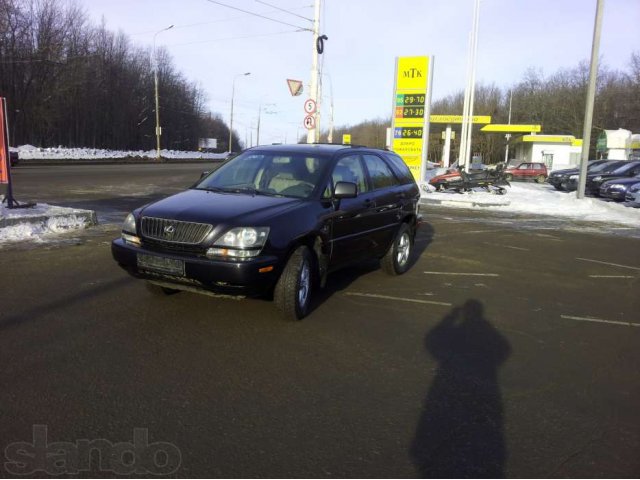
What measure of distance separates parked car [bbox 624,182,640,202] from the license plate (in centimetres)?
1831

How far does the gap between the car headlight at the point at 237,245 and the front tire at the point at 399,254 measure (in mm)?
2951

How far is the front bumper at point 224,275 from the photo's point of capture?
4547 mm

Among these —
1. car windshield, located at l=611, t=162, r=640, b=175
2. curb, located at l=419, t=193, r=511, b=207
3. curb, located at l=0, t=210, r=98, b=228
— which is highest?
car windshield, located at l=611, t=162, r=640, b=175

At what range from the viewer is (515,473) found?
110 inches

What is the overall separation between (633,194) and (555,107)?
2184 inches

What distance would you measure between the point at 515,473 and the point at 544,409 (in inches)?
35.3

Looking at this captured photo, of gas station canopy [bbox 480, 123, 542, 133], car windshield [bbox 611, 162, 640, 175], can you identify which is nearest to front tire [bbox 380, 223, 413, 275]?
car windshield [bbox 611, 162, 640, 175]

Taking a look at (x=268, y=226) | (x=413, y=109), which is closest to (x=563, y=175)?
(x=413, y=109)

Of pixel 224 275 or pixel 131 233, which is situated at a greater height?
pixel 131 233

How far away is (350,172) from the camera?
6.30 metres

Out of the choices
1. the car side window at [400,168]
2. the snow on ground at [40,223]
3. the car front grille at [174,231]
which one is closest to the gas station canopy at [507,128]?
the car side window at [400,168]

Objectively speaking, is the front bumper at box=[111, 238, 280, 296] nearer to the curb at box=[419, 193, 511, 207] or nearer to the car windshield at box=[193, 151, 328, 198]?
the car windshield at box=[193, 151, 328, 198]

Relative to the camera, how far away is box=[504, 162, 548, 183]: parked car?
38.3 metres

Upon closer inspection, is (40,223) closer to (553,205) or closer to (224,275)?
(224,275)
